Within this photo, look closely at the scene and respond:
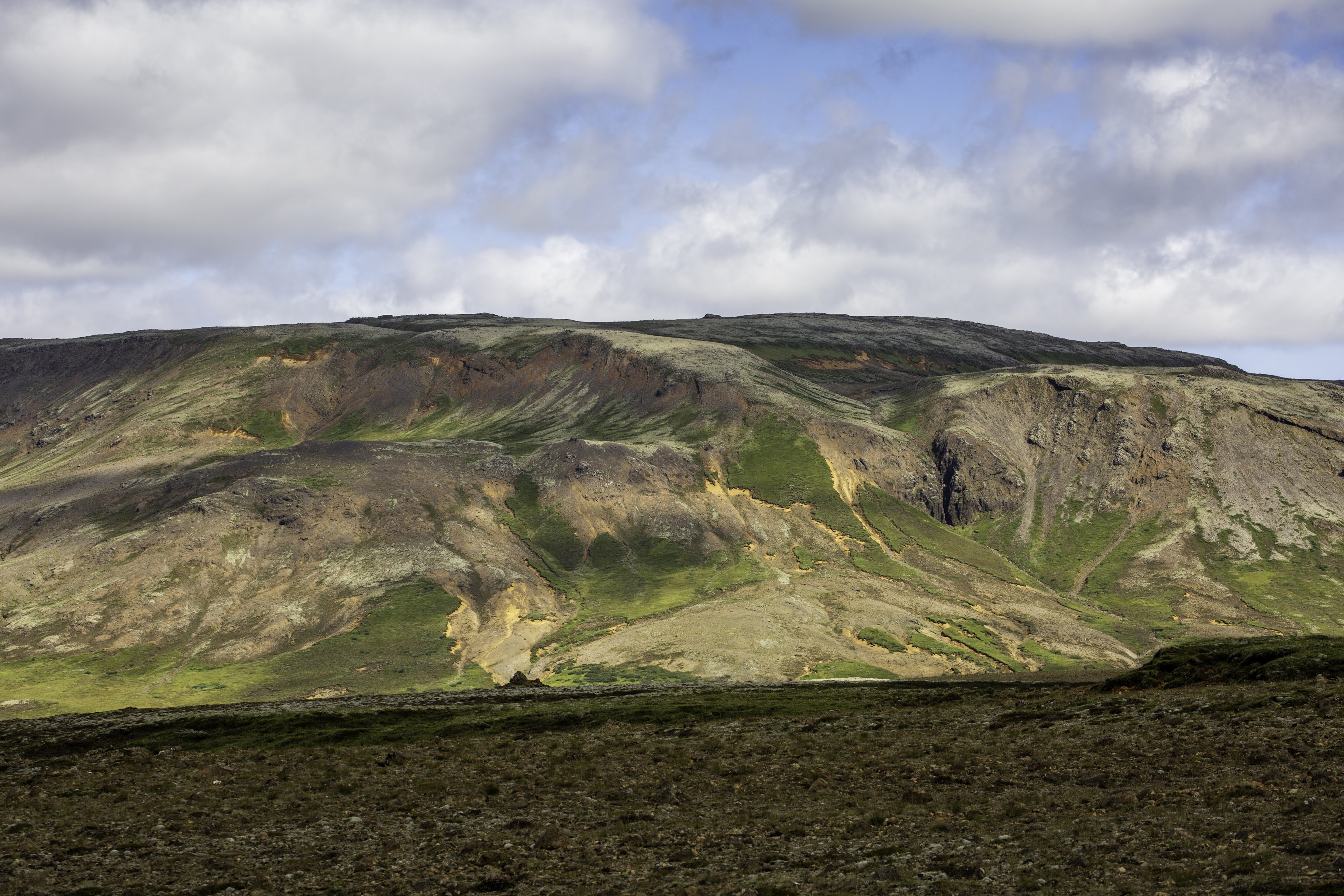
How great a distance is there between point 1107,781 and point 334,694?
152856 mm

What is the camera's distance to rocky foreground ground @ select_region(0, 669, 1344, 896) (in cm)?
3369

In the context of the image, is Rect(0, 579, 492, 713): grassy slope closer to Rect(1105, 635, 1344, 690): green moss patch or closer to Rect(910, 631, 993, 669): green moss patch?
Rect(910, 631, 993, 669): green moss patch

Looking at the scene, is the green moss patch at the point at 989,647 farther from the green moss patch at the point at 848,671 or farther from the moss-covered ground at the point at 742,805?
the moss-covered ground at the point at 742,805

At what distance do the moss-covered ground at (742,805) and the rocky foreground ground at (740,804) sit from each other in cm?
17

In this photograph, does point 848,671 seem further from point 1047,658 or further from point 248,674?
point 248,674

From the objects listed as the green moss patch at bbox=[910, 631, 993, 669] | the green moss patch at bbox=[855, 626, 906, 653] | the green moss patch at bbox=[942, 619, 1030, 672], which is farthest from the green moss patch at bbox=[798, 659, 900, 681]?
the green moss patch at bbox=[942, 619, 1030, 672]

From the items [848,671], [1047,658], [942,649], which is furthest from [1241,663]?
[1047,658]

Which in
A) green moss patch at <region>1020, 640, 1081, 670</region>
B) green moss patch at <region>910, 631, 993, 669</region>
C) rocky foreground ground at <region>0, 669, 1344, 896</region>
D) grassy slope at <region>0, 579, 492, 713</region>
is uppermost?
rocky foreground ground at <region>0, 669, 1344, 896</region>

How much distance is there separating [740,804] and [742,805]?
0.15m

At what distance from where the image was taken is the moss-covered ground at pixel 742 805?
33.6 metres

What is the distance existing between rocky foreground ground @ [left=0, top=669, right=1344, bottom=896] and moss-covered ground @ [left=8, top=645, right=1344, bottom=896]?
0.17m

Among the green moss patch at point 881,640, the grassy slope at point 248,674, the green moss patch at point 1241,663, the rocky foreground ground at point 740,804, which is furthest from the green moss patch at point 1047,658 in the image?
the rocky foreground ground at point 740,804

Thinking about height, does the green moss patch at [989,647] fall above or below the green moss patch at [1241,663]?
below

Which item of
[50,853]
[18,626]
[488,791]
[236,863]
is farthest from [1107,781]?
[18,626]
